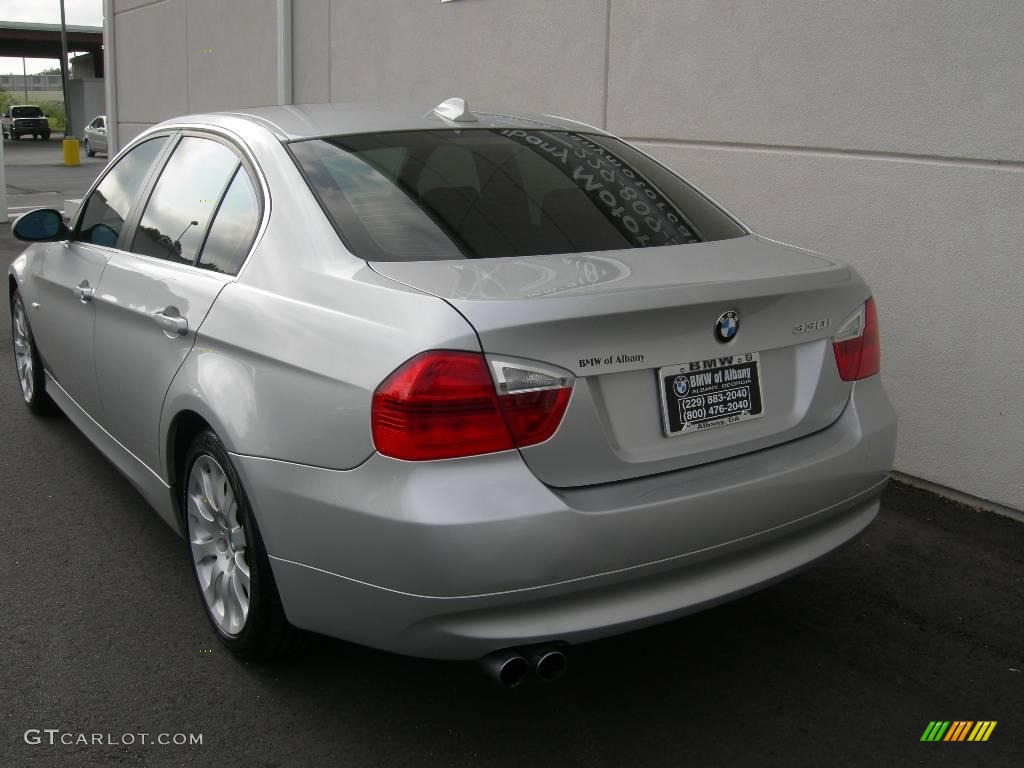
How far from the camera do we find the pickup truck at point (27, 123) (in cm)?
5650

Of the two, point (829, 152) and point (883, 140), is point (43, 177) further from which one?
point (883, 140)

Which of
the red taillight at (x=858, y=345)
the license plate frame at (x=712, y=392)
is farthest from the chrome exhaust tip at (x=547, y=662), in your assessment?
the red taillight at (x=858, y=345)

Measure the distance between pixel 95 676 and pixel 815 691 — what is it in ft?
6.99

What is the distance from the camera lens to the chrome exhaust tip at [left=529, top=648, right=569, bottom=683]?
2502 mm

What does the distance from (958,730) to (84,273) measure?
3548 millimetres

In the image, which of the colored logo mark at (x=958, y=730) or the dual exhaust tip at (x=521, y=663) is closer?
the dual exhaust tip at (x=521, y=663)

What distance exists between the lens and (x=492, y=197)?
323 centimetres

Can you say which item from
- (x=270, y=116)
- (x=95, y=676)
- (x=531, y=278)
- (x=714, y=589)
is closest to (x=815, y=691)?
(x=714, y=589)

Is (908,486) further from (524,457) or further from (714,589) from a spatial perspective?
(524,457)

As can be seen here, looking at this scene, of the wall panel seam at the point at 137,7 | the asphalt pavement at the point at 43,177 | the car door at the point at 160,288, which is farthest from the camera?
the asphalt pavement at the point at 43,177

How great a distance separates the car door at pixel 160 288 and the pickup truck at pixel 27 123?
194ft

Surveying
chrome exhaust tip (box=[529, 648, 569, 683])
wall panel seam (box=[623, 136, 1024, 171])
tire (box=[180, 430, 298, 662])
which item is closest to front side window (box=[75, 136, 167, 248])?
tire (box=[180, 430, 298, 662])

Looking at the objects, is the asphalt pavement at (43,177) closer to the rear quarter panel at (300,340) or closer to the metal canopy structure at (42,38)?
the metal canopy structure at (42,38)
